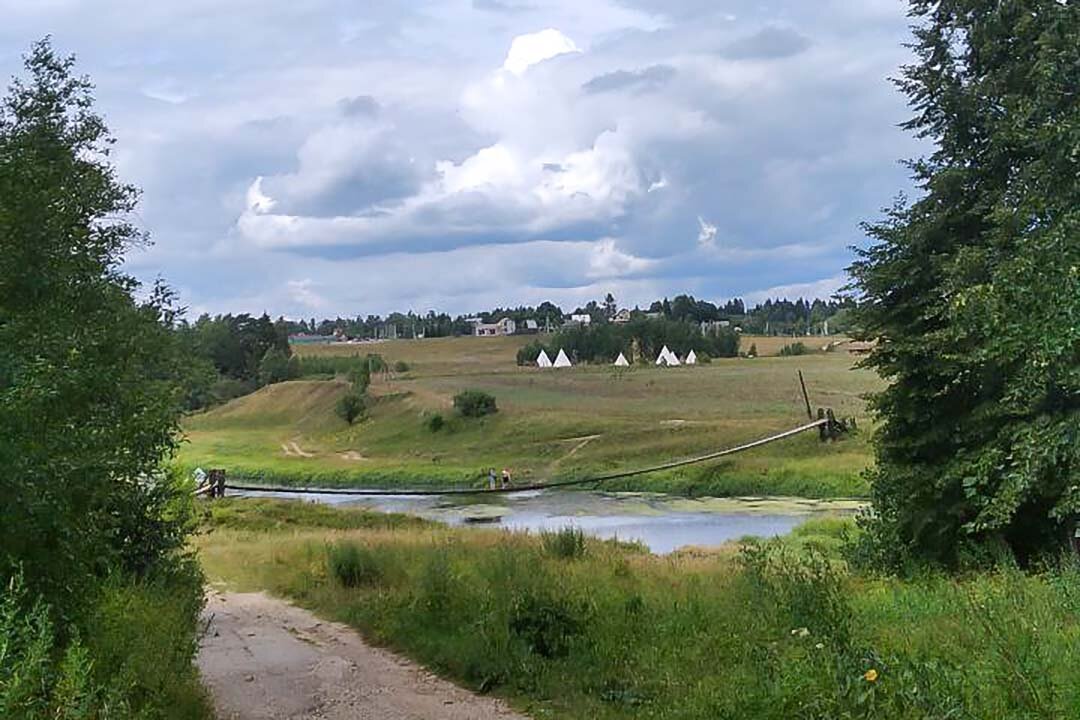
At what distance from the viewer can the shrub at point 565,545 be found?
15673 millimetres

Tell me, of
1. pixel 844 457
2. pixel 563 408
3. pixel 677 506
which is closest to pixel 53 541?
pixel 677 506

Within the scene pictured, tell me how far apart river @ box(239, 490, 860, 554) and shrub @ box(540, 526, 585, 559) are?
11.9 meters

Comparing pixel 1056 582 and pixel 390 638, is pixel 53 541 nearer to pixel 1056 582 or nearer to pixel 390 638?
pixel 390 638

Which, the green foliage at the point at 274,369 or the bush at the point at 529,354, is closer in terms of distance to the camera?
the green foliage at the point at 274,369

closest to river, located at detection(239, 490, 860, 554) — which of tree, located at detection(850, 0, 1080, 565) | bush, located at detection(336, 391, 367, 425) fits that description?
tree, located at detection(850, 0, 1080, 565)

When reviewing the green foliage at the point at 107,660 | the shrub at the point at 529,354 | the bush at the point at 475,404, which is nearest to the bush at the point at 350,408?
the bush at the point at 475,404

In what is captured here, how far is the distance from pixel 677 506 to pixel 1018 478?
33823 mm

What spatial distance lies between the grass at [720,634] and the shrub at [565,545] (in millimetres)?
447

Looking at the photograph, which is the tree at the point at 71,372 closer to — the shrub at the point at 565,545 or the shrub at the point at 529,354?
the shrub at the point at 565,545

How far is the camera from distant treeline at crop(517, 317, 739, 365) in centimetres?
11769

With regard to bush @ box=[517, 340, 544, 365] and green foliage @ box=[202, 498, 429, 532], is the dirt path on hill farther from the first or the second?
bush @ box=[517, 340, 544, 365]

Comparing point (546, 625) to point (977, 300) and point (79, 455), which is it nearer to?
point (79, 455)

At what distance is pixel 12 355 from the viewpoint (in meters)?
6.08

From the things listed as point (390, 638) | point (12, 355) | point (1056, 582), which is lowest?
point (390, 638)
